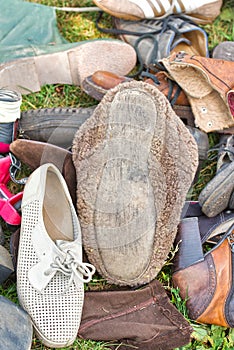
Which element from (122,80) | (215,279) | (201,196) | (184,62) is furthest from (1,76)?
(215,279)

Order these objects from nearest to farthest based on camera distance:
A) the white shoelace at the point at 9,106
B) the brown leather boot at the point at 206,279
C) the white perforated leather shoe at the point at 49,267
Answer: the white perforated leather shoe at the point at 49,267
the brown leather boot at the point at 206,279
the white shoelace at the point at 9,106

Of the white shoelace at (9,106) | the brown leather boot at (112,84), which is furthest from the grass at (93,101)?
the white shoelace at (9,106)

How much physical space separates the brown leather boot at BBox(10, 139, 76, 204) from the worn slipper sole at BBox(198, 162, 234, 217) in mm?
459

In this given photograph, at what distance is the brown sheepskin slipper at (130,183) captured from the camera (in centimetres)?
180

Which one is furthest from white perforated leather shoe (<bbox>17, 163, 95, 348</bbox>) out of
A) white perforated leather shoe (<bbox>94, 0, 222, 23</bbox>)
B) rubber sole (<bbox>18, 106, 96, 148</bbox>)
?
white perforated leather shoe (<bbox>94, 0, 222, 23</bbox>)

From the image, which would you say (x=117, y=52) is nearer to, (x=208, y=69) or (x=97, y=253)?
(x=208, y=69)

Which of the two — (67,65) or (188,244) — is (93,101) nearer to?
(67,65)

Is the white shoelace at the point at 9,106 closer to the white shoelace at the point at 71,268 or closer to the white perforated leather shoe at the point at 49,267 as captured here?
the white perforated leather shoe at the point at 49,267

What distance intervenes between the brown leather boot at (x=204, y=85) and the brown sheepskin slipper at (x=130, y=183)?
0.29 m

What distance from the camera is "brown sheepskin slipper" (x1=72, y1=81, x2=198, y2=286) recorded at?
1804 millimetres

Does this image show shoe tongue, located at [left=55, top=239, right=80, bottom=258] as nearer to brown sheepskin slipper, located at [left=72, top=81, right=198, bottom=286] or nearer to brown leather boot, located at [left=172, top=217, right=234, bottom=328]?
brown sheepskin slipper, located at [left=72, top=81, right=198, bottom=286]

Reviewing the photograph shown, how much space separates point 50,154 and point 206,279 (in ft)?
2.21

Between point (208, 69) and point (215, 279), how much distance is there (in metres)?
0.80

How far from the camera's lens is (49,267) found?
174cm
